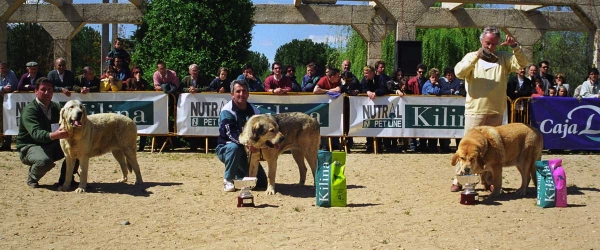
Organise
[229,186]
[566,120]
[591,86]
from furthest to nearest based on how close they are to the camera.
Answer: [591,86] → [566,120] → [229,186]

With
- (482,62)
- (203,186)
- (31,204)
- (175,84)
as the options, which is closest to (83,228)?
(31,204)

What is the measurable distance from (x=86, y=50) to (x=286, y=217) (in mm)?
30736

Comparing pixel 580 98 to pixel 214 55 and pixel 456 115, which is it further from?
pixel 214 55

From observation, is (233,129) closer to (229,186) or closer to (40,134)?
(229,186)

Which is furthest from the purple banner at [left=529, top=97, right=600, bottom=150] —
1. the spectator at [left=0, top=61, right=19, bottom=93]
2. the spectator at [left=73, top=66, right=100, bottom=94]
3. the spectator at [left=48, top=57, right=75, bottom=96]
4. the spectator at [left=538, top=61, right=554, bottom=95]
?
the spectator at [left=0, top=61, right=19, bottom=93]

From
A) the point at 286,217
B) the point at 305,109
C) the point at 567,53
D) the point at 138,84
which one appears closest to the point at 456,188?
the point at 286,217

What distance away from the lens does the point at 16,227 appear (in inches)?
271

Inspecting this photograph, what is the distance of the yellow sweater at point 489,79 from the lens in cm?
830

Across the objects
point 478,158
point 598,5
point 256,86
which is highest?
point 598,5

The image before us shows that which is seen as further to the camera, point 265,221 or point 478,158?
point 478,158

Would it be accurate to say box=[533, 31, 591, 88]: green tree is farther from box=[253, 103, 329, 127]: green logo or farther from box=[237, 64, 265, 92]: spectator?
box=[237, 64, 265, 92]: spectator

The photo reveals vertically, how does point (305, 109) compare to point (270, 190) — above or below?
above

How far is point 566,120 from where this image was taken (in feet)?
45.4

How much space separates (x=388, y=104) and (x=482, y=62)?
5.48 meters
